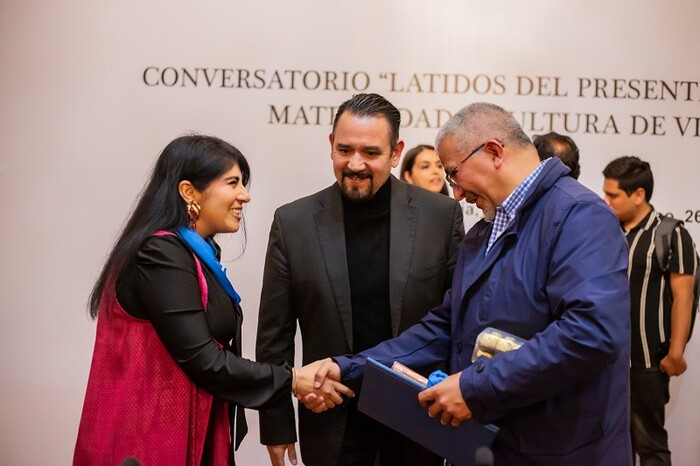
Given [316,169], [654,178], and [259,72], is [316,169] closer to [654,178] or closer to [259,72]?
[259,72]

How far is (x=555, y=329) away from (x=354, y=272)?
3.14 feet

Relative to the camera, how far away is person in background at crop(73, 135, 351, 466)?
2.27 m

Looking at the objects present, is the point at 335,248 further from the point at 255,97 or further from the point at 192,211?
the point at 255,97

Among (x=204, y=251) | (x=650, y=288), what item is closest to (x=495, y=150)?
(x=204, y=251)

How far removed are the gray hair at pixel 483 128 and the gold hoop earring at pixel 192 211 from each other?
785mm

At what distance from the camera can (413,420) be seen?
2.25 m

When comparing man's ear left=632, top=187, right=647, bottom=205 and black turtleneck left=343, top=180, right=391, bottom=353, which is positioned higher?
man's ear left=632, top=187, right=647, bottom=205

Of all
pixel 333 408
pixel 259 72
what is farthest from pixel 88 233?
pixel 333 408

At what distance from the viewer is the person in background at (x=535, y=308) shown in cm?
197

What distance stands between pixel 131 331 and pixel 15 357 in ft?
8.68

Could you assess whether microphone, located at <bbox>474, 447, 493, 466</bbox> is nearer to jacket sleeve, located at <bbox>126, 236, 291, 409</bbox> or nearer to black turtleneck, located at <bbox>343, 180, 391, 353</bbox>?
jacket sleeve, located at <bbox>126, 236, 291, 409</bbox>

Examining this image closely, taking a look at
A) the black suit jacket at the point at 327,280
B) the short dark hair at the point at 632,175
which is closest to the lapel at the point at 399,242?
the black suit jacket at the point at 327,280

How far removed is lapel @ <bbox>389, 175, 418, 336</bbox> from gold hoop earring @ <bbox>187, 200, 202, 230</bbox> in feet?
2.19

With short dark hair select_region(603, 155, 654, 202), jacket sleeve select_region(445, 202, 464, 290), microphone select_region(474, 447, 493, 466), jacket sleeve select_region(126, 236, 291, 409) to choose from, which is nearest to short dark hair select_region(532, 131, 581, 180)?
jacket sleeve select_region(445, 202, 464, 290)
